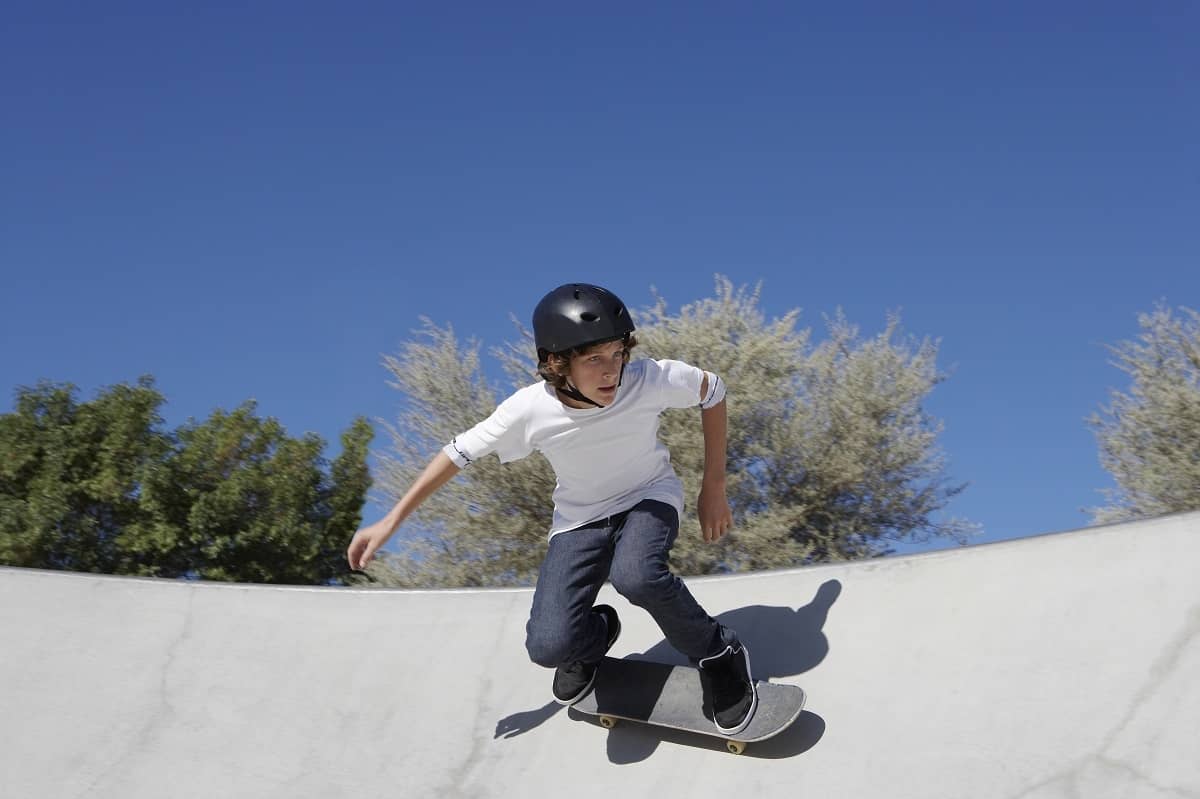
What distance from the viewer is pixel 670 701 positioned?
330cm

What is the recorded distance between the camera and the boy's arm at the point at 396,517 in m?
3.10

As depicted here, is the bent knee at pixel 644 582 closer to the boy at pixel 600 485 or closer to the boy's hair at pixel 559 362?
the boy at pixel 600 485

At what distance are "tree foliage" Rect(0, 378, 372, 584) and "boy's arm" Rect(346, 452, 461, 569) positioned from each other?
5.71 metres

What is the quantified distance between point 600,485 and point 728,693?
75 centimetres

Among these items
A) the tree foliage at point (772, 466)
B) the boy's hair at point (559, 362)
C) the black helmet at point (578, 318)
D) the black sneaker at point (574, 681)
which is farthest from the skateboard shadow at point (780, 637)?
the tree foliage at point (772, 466)

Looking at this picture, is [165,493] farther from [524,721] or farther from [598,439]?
[598,439]

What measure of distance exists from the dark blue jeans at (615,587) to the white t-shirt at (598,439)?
6 centimetres

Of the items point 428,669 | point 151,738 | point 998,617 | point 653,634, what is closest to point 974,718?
point 998,617

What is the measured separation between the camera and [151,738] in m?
3.76

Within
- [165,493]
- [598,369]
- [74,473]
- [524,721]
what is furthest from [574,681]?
[74,473]

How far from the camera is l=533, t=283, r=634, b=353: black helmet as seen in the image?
2.96 m

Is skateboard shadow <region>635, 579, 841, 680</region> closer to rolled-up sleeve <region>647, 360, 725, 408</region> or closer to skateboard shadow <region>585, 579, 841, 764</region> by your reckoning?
skateboard shadow <region>585, 579, 841, 764</region>

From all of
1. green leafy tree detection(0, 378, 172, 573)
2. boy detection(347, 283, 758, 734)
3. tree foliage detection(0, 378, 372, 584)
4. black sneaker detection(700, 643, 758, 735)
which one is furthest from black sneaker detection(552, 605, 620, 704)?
green leafy tree detection(0, 378, 172, 573)

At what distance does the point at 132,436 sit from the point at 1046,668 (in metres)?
7.95
